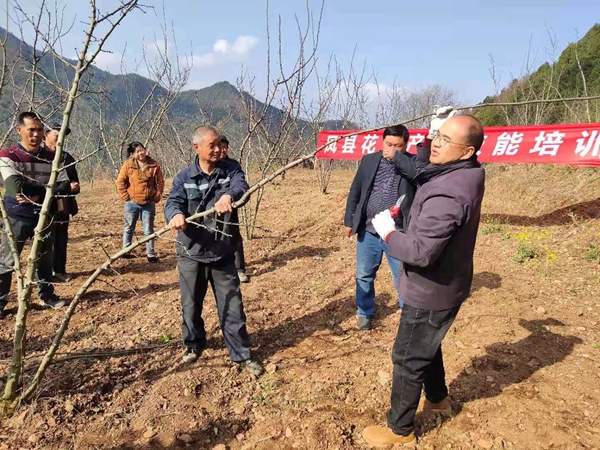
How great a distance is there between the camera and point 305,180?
13727mm

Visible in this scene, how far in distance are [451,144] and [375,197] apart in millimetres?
1381

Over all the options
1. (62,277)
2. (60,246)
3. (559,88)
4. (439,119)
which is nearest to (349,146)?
(60,246)

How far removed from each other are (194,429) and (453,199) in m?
1.94

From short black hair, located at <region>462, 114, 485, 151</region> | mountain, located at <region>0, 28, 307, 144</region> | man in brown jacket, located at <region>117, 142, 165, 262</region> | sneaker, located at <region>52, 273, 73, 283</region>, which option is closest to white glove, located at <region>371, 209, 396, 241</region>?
short black hair, located at <region>462, 114, 485, 151</region>

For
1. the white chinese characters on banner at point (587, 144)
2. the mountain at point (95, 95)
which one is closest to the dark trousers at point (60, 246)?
the mountain at point (95, 95)

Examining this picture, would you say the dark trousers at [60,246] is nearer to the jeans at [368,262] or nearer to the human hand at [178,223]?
the human hand at [178,223]

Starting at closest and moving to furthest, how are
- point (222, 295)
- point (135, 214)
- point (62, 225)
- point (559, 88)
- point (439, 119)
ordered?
point (439, 119) → point (222, 295) → point (62, 225) → point (135, 214) → point (559, 88)

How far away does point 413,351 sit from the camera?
1.83m

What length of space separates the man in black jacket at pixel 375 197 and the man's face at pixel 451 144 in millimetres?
1103

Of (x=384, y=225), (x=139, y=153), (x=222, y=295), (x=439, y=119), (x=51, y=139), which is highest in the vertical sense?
(x=439, y=119)

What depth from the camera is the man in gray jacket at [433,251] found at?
1.60 meters

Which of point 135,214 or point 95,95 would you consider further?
point 95,95

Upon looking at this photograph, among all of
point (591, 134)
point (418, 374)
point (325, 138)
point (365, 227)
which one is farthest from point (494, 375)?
point (325, 138)

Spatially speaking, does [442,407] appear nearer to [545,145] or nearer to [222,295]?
[222,295]
